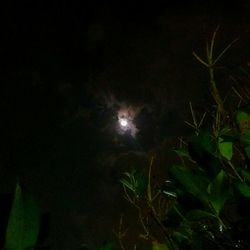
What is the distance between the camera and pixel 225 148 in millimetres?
793

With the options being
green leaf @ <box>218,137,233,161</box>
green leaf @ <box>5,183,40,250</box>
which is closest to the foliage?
green leaf @ <box>218,137,233,161</box>

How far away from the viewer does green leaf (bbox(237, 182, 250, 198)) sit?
66 cm

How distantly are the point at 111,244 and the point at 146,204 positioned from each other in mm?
150

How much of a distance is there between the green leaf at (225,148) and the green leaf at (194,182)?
0.11m

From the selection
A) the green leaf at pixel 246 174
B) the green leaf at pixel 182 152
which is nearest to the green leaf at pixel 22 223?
the green leaf at pixel 246 174

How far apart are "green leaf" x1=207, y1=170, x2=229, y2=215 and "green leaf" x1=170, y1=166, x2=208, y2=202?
1cm

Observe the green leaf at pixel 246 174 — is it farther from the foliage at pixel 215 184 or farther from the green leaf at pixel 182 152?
the green leaf at pixel 182 152

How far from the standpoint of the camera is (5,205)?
1.98ft

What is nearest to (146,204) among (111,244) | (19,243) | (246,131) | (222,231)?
(111,244)

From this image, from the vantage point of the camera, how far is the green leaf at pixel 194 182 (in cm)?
69

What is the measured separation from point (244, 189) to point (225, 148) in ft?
0.48

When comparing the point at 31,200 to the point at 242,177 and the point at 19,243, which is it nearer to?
the point at 19,243

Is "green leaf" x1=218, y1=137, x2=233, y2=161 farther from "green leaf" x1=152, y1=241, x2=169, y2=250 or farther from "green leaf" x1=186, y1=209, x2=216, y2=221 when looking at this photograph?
"green leaf" x1=152, y1=241, x2=169, y2=250

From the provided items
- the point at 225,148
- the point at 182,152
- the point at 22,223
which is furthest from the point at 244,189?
the point at 22,223
